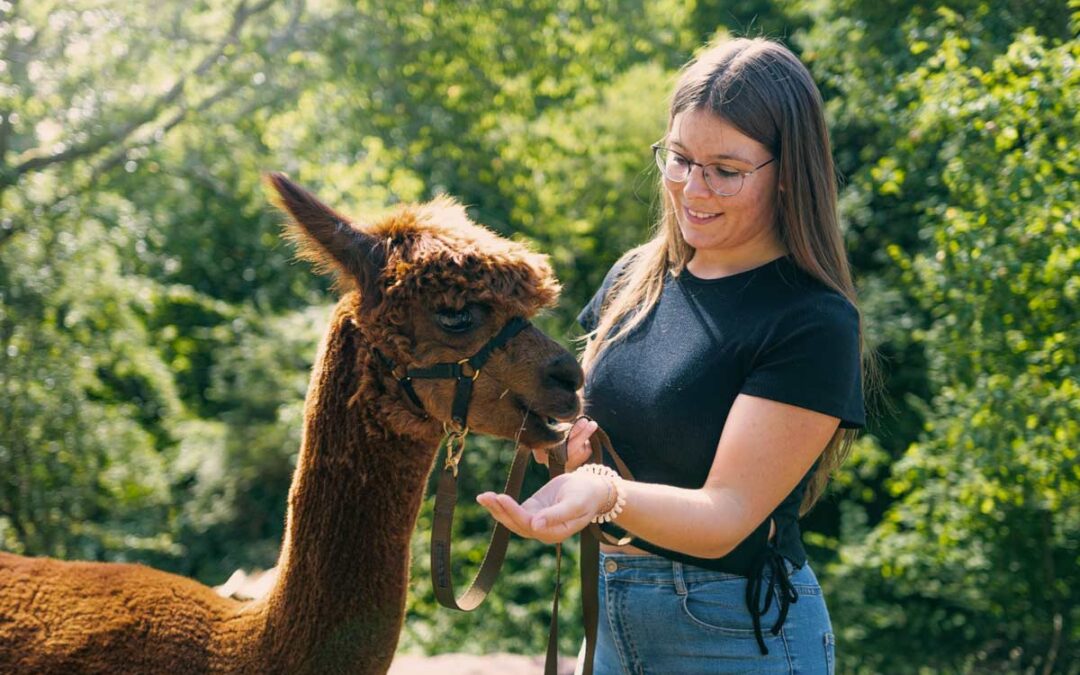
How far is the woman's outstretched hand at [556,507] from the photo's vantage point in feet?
5.94

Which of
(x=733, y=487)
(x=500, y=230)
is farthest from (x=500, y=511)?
(x=500, y=230)

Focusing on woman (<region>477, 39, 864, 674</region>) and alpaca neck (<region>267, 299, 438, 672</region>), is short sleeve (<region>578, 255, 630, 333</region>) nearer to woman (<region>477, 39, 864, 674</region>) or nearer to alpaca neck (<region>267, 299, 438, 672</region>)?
woman (<region>477, 39, 864, 674</region>)

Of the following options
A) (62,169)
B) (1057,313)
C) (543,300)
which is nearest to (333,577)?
(543,300)

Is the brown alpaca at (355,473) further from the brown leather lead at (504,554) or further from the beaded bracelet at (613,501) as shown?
the beaded bracelet at (613,501)

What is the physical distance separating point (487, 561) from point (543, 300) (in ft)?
2.09

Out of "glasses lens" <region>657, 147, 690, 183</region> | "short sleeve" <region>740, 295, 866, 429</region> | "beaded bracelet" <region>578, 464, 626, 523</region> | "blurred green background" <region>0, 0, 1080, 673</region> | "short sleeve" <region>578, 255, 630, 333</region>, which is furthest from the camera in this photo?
"blurred green background" <region>0, 0, 1080, 673</region>

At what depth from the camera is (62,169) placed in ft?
23.9

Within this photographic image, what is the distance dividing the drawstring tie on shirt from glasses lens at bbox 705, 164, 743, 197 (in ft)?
2.50

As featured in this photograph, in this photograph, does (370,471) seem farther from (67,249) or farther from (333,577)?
(67,249)

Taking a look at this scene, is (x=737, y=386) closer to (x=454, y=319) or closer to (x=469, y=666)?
(x=454, y=319)

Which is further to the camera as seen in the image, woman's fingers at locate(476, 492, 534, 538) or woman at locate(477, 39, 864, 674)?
woman at locate(477, 39, 864, 674)

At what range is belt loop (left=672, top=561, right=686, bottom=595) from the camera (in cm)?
222

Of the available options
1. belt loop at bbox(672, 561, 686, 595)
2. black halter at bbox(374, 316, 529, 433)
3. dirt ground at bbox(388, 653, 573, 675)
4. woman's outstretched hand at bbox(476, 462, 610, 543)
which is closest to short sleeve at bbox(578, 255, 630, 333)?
black halter at bbox(374, 316, 529, 433)

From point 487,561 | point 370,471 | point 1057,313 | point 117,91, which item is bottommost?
point 1057,313
